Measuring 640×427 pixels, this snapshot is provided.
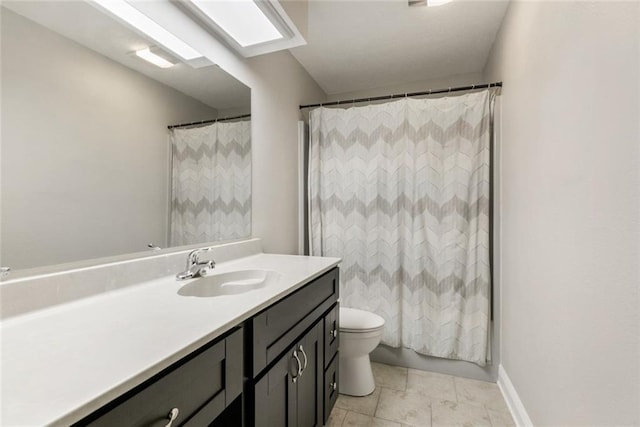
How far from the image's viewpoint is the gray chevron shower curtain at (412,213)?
1.97m

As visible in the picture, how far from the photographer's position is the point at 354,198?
7.27ft

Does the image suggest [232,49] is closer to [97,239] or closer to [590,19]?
[97,239]

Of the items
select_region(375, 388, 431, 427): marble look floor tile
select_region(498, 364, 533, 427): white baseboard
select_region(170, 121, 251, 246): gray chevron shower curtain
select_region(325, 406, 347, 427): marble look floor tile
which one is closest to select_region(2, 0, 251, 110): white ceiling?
select_region(170, 121, 251, 246): gray chevron shower curtain

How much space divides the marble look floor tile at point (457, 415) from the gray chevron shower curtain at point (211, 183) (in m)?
1.50

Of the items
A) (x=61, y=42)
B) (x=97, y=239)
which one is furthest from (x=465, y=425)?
(x=61, y=42)

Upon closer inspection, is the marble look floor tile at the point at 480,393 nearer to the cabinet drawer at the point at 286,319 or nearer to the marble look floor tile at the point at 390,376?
the marble look floor tile at the point at 390,376

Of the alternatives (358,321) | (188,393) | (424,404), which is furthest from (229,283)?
(424,404)

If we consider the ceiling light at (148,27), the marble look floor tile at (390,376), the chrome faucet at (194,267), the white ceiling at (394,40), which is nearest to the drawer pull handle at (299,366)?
the chrome faucet at (194,267)

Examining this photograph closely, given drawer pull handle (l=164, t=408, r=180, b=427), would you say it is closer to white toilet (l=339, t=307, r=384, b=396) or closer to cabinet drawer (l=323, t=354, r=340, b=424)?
cabinet drawer (l=323, t=354, r=340, b=424)

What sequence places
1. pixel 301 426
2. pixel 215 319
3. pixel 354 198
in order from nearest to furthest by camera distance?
pixel 215 319
pixel 301 426
pixel 354 198

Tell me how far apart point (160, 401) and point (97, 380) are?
142mm

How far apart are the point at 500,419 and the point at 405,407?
0.51 meters

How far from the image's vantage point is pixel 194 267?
1239 millimetres

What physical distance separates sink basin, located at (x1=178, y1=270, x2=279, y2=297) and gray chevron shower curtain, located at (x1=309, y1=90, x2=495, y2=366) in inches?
37.4
